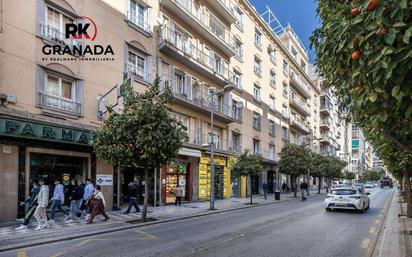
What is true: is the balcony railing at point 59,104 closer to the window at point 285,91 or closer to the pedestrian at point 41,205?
the pedestrian at point 41,205

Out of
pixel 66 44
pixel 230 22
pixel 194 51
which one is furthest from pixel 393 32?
pixel 230 22

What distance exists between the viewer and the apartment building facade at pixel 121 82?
15836 mm

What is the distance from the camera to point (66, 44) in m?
18.4

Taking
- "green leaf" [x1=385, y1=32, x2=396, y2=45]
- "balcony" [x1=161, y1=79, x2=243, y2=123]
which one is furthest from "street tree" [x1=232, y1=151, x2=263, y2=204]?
"green leaf" [x1=385, y1=32, x2=396, y2=45]

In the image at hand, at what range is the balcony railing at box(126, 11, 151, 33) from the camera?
75.2 ft

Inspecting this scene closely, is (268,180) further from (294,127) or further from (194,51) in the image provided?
(194,51)

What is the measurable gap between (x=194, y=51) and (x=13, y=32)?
15266mm

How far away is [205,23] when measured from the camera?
31.0 metres

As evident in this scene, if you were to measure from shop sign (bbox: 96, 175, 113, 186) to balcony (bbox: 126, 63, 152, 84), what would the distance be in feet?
19.8

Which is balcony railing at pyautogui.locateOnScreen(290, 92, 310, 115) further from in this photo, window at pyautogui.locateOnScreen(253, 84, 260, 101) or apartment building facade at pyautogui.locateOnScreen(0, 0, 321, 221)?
window at pyautogui.locateOnScreen(253, 84, 260, 101)

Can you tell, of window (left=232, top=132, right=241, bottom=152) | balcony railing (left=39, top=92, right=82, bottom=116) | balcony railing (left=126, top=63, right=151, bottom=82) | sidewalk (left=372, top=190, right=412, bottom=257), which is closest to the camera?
sidewalk (left=372, top=190, right=412, bottom=257)

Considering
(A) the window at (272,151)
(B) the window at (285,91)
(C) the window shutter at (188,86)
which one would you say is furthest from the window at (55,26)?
(B) the window at (285,91)

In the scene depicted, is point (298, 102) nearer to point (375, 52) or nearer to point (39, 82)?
point (39, 82)

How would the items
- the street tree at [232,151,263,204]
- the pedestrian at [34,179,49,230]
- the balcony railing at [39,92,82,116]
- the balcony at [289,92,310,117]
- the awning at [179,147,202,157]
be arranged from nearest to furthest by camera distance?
the pedestrian at [34,179,49,230] → the balcony railing at [39,92,82,116] → the awning at [179,147,202,157] → the street tree at [232,151,263,204] → the balcony at [289,92,310,117]
